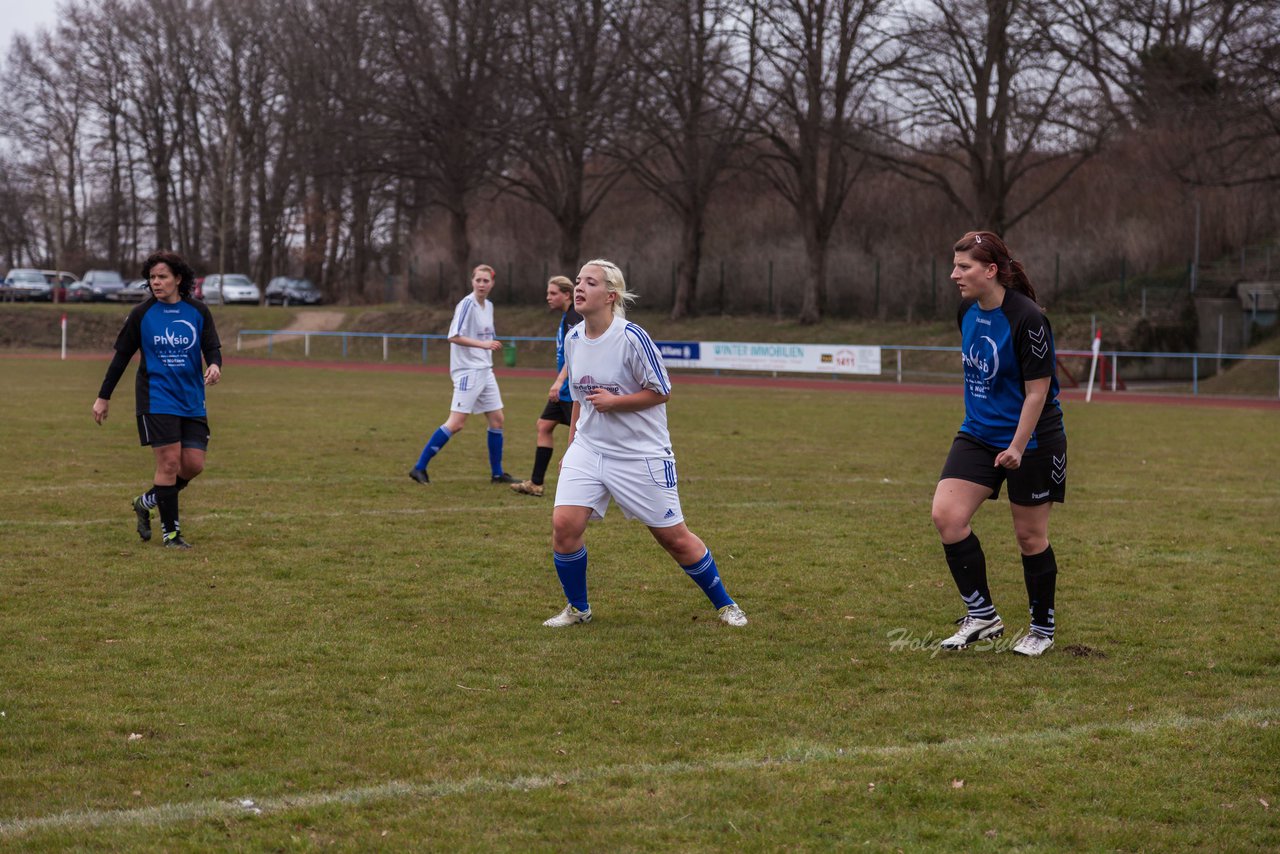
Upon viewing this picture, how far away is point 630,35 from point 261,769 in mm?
38149

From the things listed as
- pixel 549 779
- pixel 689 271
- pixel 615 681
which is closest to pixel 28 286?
pixel 689 271

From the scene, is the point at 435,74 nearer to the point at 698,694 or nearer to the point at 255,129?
the point at 255,129

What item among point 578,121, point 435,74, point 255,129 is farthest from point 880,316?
point 255,129

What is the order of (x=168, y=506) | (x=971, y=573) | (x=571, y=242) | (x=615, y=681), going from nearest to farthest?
(x=615, y=681), (x=971, y=573), (x=168, y=506), (x=571, y=242)

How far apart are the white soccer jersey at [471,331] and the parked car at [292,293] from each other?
45.0 metres

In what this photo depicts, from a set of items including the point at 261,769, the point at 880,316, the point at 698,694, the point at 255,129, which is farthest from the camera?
the point at 255,129

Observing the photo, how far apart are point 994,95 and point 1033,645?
3409cm

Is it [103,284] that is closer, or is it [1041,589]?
[1041,589]

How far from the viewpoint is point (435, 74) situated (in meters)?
43.4

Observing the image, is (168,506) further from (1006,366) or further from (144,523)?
(1006,366)

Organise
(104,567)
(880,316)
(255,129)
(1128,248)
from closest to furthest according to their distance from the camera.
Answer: (104,567), (1128,248), (880,316), (255,129)

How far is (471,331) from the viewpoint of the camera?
40.0ft

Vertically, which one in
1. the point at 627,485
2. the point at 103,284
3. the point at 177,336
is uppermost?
the point at 103,284

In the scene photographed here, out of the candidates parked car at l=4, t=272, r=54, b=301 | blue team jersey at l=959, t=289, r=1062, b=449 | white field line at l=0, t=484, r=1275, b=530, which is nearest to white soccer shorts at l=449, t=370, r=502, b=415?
white field line at l=0, t=484, r=1275, b=530
